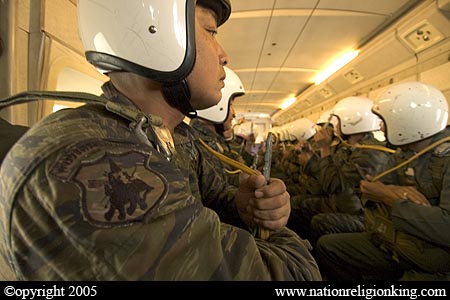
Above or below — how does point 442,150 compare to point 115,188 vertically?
above

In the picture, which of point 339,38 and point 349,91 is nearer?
point 339,38

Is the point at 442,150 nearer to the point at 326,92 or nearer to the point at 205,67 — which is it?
the point at 205,67

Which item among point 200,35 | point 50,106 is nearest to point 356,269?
point 200,35

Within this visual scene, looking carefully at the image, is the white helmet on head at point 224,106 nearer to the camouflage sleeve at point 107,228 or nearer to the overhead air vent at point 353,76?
the camouflage sleeve at point 107,228

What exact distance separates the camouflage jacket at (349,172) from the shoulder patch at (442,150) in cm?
79

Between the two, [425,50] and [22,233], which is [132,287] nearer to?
[22,233]

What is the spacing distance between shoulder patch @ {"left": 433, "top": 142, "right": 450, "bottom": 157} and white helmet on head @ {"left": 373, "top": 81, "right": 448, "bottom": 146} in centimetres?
25

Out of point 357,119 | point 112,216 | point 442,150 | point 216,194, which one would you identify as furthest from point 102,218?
point 357,119

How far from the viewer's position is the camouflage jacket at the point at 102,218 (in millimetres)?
398

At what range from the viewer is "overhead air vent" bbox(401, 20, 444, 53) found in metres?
2.80

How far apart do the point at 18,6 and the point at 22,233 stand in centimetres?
145

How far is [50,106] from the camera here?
4.97ft

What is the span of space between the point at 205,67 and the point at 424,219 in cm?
157

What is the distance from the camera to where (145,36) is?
0.74 meters
